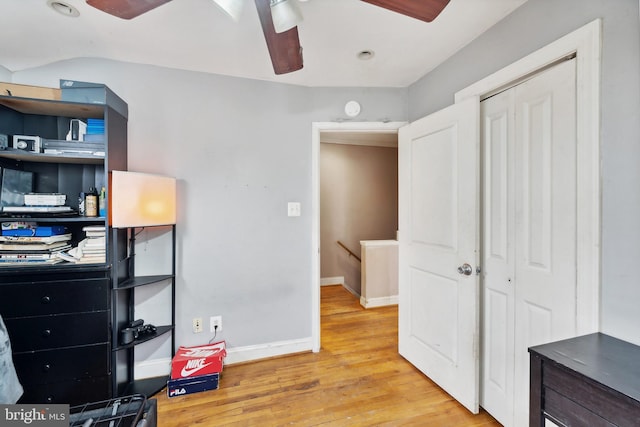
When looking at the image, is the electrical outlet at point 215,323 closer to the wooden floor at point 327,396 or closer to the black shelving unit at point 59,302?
the wooden floor at point 327,396

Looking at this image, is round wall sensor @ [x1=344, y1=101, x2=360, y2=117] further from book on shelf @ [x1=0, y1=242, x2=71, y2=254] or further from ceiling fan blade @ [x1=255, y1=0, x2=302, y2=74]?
book on shelf @ [x1=0, y1=242, x2=71, y2=254]

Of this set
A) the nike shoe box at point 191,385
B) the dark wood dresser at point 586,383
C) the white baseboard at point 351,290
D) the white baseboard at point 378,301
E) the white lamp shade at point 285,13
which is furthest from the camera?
the white baseboard at point 351,290

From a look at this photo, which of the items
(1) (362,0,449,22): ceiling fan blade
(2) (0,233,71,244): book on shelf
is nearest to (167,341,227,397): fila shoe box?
(2) (0,233,71,244): book on shelf

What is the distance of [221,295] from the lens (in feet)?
7.29

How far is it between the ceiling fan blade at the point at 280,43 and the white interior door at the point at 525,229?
124cm

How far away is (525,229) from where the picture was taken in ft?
4.79

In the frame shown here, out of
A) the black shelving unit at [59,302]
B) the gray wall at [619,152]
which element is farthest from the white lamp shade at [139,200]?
the gray wall at [619,152]

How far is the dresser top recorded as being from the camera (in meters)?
0.81

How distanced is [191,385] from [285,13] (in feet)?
7.47

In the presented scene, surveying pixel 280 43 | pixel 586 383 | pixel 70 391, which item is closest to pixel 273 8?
pixel 280 43

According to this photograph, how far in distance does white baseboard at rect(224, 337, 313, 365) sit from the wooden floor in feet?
0.17

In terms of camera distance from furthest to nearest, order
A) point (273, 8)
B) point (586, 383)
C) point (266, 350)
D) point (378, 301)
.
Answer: point (378, 301) → point (266, 350) → point (273, 8) → point (586, 383)

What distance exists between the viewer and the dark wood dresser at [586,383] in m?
0.79

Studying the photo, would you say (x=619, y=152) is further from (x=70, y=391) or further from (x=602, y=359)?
(x=70, y=391)
